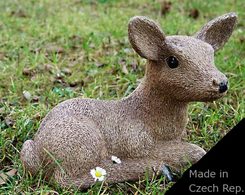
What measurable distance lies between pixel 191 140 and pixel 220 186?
30.9 inches

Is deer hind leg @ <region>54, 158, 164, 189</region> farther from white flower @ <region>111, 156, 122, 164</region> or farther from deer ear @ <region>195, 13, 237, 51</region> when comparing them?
deer ear @ <region>195, 13, 237, 51</region>

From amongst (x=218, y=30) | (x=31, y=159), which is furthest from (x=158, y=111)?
(x=31, y=159)

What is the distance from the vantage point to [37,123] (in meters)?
2.63

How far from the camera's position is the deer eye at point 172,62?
1.93m

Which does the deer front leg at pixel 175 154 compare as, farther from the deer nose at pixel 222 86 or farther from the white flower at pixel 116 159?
the deer nose at pixel 222 86

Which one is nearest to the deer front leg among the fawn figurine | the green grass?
the fawn figurine

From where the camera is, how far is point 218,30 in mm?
2090

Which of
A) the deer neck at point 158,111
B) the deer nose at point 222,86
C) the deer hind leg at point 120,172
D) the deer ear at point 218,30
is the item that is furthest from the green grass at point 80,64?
the deer ear at point 218,30

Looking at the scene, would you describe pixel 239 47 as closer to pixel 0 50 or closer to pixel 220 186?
pixel 0 50

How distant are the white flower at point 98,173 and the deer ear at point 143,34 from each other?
0.50 m

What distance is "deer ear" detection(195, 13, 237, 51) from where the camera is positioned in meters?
2.08

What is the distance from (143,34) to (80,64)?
172cm
